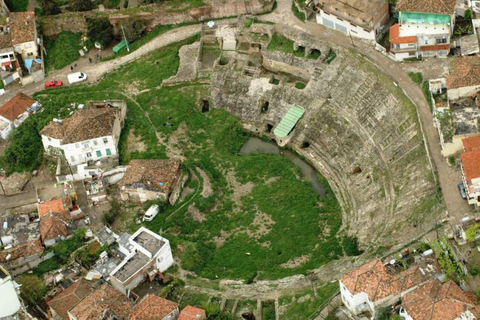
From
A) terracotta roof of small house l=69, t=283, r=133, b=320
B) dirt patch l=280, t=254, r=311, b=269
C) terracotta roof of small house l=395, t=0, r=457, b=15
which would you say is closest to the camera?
terracotta roof of small house l=69, t=283, r=133, b=320

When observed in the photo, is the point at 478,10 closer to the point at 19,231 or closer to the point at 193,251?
the point at 193,251

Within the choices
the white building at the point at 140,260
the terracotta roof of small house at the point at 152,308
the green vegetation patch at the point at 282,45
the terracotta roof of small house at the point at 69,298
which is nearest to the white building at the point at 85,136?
the white building at the point at 140,260

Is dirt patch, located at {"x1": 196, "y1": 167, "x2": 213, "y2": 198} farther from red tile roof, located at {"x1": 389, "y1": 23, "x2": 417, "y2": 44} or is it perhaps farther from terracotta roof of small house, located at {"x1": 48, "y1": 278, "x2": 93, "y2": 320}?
red tile roof, located at {"x1": 389, "y1": 23, "x2": 417, "y2": 44}

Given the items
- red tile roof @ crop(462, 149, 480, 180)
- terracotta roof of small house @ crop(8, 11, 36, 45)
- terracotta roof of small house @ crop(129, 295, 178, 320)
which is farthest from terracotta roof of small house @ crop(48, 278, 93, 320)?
terracotta roof of small house @ crop(8, 11, 36, 45)

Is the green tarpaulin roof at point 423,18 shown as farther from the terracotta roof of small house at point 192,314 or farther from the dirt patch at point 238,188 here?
the terracotta roof of small house at point 192,314

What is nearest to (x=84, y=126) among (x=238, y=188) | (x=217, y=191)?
(x=217, y=191)

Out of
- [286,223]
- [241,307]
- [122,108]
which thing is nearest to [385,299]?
[241,307]

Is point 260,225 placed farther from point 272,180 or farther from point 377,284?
point 377,284
